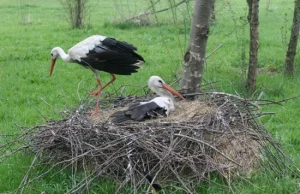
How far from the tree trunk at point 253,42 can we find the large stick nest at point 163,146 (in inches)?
108

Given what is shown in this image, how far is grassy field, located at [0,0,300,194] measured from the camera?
5746 mm

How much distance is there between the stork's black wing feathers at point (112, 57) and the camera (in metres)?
6.24

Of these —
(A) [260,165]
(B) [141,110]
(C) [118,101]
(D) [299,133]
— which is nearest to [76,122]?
(B) [141,110]

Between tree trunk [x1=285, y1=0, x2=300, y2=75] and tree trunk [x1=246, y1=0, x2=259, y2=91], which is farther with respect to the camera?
tree trunk [x1=285, y1=0, x2=300, y2=75]

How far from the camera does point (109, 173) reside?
5.38m

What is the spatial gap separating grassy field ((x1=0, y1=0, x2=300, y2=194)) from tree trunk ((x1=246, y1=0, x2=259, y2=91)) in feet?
0.56

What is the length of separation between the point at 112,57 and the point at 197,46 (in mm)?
1103

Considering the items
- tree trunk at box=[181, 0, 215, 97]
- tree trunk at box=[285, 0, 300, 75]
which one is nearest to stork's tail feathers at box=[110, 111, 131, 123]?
tree trunk at box=[181, 0, 215, 97]

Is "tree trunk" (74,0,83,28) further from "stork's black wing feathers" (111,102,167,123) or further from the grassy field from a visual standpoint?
"stork's black wing feathers" (111,102,167,123)

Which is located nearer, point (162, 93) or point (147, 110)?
point (147, 110)

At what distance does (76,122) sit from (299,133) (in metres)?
3.02

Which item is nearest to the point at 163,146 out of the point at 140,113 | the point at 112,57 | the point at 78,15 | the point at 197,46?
the point at 140,113

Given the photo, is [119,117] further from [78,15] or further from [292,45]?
[78,15]

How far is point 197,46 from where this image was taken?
6684 mm
